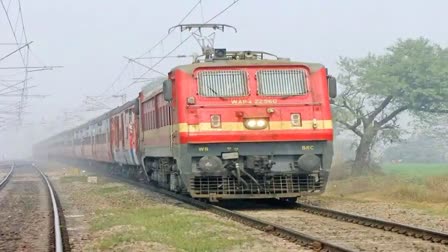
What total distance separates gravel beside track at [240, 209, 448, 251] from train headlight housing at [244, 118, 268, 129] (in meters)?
1.78

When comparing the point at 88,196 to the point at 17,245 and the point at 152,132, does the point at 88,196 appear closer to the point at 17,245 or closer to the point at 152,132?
the point at 152,132

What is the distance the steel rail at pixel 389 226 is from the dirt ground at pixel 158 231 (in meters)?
1.90

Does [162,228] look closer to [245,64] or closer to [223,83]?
[223,83]

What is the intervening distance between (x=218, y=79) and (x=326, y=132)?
2.51 meters

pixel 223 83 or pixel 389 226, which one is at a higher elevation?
pixel 223 83

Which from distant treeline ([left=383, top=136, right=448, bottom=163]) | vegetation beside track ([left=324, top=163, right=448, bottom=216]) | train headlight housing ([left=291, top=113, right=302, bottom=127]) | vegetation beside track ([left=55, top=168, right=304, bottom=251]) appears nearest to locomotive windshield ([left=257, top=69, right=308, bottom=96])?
train headlight housing ([left=291, top=113, right=302, bottom=127])

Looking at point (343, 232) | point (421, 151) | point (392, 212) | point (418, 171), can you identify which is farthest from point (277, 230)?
point (421, 151)

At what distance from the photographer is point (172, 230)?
37.5ft

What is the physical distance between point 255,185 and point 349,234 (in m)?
4.23

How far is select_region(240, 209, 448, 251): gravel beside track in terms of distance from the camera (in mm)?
9127

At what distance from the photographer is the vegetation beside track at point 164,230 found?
9.70 m

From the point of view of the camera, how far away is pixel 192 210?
584 inches

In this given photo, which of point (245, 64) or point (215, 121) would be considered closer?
point (215, 121)

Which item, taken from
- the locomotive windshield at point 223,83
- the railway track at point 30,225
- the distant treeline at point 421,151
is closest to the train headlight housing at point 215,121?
the locomotive windshield at point 223,83
